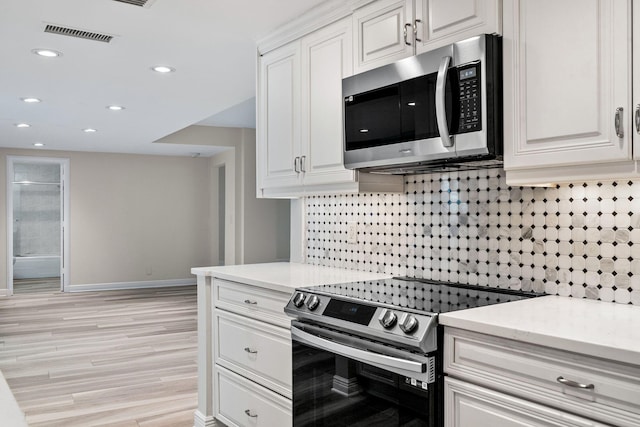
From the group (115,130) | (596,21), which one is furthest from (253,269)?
(115,130)

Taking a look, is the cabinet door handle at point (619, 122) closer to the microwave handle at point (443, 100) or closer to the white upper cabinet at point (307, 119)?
the microwave handle at point (443, 100)

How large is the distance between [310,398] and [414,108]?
1.27 metres

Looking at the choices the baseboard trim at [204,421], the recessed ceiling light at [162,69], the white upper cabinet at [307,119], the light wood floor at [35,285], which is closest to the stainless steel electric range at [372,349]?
the white upper cabinet at [307,119]

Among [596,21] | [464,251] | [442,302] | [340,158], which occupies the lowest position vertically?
[442,302]

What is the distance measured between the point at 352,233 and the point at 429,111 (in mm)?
1124

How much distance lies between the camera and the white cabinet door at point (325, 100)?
2.61 metres

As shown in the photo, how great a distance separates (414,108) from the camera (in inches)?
83.9

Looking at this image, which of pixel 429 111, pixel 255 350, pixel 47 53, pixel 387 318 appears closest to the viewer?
pixel 387 318

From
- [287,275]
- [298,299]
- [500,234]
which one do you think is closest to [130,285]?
[287,275]

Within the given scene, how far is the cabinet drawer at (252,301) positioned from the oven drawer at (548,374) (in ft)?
3.15

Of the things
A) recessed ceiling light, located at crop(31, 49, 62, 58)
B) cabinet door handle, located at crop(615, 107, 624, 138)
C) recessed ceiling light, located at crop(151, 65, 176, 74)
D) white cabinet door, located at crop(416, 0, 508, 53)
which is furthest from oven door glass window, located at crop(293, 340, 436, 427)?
recessed ceiling light, located at crop(31, 49, 62, 58)

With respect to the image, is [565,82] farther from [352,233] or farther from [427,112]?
[352,233]

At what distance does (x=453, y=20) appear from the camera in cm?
203

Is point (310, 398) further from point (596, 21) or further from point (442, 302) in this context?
point (596, 21)
